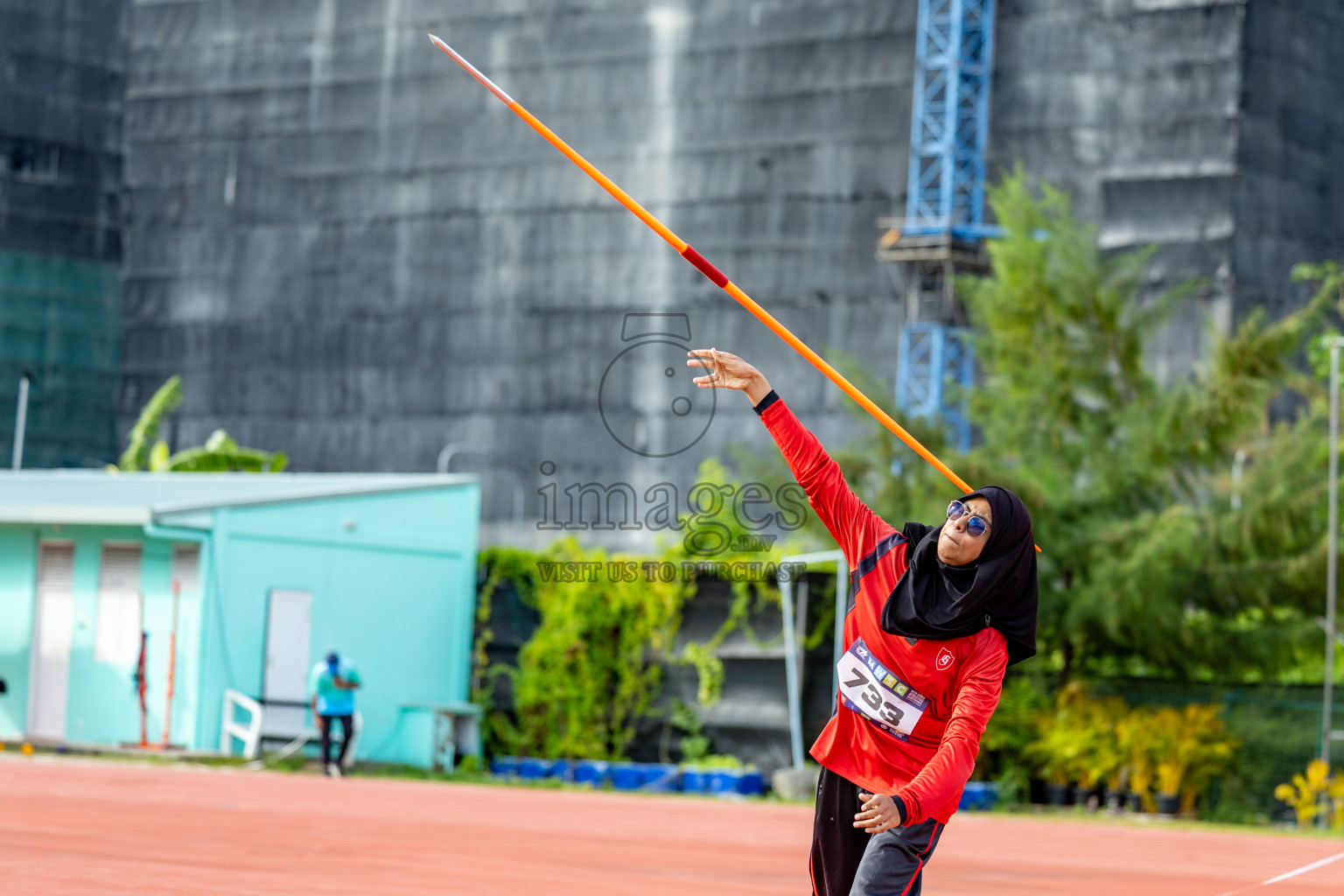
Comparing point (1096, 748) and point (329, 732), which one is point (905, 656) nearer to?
point (329, 732)

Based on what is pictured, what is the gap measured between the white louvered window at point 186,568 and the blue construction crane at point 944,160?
18.6 m

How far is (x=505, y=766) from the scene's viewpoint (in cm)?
2266

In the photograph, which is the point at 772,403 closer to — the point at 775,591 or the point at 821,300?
the point at 775,591

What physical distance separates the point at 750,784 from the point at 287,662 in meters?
5.99

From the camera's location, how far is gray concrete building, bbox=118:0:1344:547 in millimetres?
36875

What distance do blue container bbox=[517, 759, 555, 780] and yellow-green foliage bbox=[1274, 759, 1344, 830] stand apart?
28.5 feet

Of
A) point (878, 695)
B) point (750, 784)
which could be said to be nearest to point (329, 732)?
point (750, 784)

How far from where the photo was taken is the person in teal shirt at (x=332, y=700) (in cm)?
2036

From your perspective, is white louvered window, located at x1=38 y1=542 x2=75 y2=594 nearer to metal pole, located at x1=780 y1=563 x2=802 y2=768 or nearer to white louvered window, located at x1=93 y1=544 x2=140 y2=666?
white louvered window, located at x1=93 y1=544 x2=140 y2=666

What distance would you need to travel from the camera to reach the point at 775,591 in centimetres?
2225

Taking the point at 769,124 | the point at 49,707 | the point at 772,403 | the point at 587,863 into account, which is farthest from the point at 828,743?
the point at 769,124

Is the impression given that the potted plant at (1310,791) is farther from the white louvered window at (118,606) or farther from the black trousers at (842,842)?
the black trousers at (842,842)

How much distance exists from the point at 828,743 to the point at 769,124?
36205mm

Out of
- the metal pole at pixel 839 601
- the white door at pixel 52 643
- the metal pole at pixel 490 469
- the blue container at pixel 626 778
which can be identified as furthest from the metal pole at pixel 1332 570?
the metal pole at pixel 490 469
